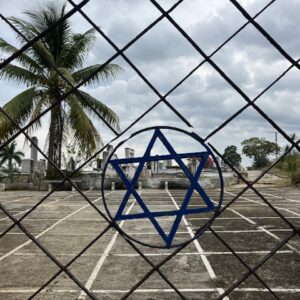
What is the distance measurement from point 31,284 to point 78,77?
47.0 ft

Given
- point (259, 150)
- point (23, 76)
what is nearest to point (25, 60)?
point (23, 76)

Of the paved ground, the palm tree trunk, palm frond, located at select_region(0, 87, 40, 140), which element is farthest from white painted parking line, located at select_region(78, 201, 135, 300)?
the palm tree trunk

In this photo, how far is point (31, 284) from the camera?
4570 mm

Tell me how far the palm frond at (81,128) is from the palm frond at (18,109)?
1612mm

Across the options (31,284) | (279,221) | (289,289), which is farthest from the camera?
(279,221)

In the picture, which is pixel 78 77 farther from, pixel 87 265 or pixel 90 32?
pixel 87 265

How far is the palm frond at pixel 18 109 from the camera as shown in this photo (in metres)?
15.2

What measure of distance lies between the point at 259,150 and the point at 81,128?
3737 centimetres

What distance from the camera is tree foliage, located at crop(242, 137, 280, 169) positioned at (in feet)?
160

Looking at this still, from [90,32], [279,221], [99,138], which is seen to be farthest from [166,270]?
[90,32]

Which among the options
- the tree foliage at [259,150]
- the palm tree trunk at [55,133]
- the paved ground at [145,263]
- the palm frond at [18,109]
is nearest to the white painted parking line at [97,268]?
the paved ground at [145,263]

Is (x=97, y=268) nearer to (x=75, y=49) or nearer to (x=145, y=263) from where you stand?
(x=145, y=263)

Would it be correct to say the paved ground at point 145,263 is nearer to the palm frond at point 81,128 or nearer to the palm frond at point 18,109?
the palm frond at point 18,109

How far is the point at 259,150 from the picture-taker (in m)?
50.1
